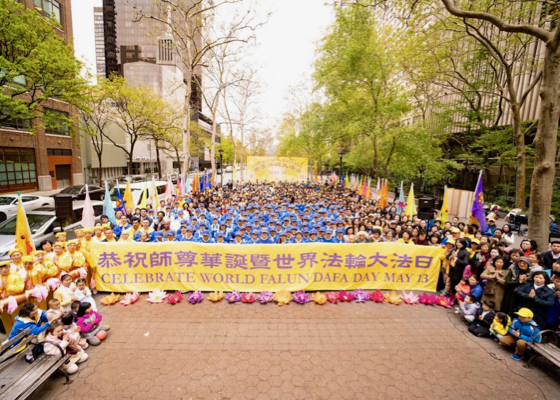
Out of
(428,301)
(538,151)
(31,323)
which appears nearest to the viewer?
(31,323)

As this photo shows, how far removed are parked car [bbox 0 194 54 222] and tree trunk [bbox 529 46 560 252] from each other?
2099 centimetres

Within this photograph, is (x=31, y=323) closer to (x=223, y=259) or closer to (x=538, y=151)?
(x=223, y=259)

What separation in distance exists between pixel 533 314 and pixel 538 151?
507 cm

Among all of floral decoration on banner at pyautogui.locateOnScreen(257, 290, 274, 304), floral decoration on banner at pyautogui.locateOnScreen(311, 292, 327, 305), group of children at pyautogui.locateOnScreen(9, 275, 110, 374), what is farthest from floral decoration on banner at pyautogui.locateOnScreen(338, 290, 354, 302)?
group of children at pyautogui.locateOnScreen(9, 275, 110, 374)

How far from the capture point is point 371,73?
1764 centimetres

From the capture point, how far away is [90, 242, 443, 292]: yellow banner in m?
6.72

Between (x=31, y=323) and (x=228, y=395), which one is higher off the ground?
(x=31, y=323)

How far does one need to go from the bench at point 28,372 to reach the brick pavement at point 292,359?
374 mm

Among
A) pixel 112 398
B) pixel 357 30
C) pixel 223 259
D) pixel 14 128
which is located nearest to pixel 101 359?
pixel 112 398

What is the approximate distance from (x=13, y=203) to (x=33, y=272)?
1272 cm

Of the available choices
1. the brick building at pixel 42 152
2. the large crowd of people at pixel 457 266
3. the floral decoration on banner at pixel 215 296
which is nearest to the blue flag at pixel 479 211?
the large crowd of people at pixel 457 266

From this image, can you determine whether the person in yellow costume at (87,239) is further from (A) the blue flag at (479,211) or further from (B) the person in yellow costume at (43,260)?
(A) the blue flag at (479,211)

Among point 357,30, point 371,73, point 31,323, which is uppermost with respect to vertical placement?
point 357,30

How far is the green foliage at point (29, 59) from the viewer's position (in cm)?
1301
